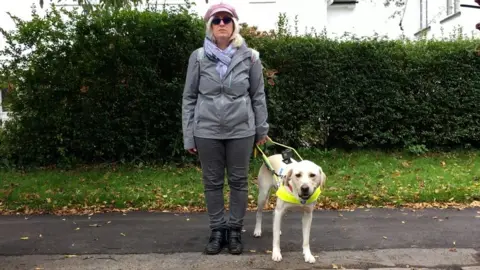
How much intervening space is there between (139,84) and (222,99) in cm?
493

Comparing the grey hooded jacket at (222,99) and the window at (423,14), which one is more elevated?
the window at (423,14)

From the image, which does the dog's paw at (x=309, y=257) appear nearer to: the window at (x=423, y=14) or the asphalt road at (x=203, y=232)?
the asphalt road at (x=203, y=232)

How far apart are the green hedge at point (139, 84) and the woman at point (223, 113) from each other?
445cm

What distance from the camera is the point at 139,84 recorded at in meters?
8.99

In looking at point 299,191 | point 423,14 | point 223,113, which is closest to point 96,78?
point 223,113

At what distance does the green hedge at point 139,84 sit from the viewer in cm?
889

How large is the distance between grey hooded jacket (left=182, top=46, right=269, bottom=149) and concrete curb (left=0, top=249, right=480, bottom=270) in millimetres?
1066

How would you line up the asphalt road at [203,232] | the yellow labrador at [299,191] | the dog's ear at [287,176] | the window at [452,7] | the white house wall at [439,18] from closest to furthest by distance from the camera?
the yellow labrador at [299,191], the dog's ear at [287,176], the asphalt road at [203,232], the white house wall at [439,18], the window at [452,7]

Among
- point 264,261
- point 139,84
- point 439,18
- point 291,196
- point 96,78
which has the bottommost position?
point 264,261

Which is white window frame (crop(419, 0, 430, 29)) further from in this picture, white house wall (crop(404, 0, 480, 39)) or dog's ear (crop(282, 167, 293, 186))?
dog's ear (crop(282, 167, 293, 186))

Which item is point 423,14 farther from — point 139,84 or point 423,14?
point 139,84

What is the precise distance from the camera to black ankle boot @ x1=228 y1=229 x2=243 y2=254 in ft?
15.0

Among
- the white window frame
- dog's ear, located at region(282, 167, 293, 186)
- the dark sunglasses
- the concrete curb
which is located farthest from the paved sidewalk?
the white window frame

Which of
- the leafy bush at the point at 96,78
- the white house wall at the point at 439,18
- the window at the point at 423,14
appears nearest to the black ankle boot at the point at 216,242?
the leafy bush at the point at 96,78
